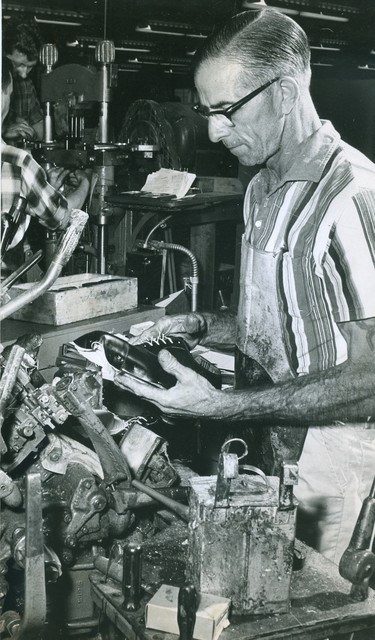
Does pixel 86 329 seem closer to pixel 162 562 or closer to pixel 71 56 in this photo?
pixel 162 562

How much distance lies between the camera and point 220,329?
74.4 inches

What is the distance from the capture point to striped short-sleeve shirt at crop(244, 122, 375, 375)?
1.32 meters

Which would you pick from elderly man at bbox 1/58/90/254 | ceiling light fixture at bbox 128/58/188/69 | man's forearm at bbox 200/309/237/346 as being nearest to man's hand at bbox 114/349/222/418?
man's forearm at bbox 200/309/237/346

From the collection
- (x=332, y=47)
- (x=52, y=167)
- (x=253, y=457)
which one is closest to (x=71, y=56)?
(x=332, y=47)

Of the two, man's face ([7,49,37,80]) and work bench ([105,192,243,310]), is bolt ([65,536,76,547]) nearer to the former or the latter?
work bench ([105,192,243,310])

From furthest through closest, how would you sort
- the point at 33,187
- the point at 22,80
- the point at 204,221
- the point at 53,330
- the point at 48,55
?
1. the point at 22,80
2. the point at 204,221
3. the point at 48,55
4. the point at 33,187
5. the point at 53,330

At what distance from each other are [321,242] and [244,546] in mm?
677

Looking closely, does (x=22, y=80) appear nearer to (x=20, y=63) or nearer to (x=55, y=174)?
(x=20, y=63)

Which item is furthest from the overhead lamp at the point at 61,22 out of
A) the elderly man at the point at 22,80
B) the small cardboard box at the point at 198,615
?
the small cardboard box at the point at 198,615

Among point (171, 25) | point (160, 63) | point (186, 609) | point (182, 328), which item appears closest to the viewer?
point (186, 609)

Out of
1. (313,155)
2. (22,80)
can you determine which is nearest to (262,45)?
(313,155)

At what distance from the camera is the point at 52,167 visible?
111 inches

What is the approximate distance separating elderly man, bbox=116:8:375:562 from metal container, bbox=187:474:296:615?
339mm

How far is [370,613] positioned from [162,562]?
38cm
